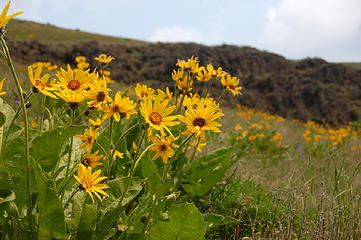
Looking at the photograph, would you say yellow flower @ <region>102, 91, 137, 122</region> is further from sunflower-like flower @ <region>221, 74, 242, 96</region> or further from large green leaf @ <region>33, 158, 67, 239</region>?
sunflower-like flower @ <region>221, 74, 242, 96</region>

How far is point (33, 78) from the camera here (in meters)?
1.05

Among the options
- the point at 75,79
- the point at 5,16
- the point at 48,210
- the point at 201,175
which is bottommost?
the point at 201,175

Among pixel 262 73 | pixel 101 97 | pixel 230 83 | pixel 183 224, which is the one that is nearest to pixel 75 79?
pixel 101 97

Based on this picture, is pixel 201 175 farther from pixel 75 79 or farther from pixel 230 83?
pixel 75 79

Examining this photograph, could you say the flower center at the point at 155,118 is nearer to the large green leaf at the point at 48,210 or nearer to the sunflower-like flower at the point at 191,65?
the large green leaf at the point at 48,210

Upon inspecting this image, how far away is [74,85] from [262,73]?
19.1 m

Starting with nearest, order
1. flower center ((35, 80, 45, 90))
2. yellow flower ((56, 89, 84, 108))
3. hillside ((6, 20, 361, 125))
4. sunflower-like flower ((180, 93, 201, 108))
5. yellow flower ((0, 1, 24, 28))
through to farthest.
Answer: yellow flower ((0, 1, 24, 28)) → flower center ((35, 80, 45, 90)) → yellow flower ((56, 89, 84, 108)) → sunflower-like flower ((180, 93, 201, 108)) → hillside ((6, 20, 361, 125))

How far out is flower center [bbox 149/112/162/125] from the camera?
1233 millimetres

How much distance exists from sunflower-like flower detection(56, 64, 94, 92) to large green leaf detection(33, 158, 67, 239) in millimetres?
286

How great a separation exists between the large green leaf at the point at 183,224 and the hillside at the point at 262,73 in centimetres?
1466

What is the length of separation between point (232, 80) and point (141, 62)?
17.2m

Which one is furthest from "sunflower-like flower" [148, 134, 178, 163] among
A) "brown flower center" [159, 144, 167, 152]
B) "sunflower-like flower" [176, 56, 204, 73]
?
"sunflower-like flower" [176, 56, 204, 73]

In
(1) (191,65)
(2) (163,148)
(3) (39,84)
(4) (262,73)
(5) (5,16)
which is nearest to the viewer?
(5) (5,16)

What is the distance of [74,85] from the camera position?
1.24 m
